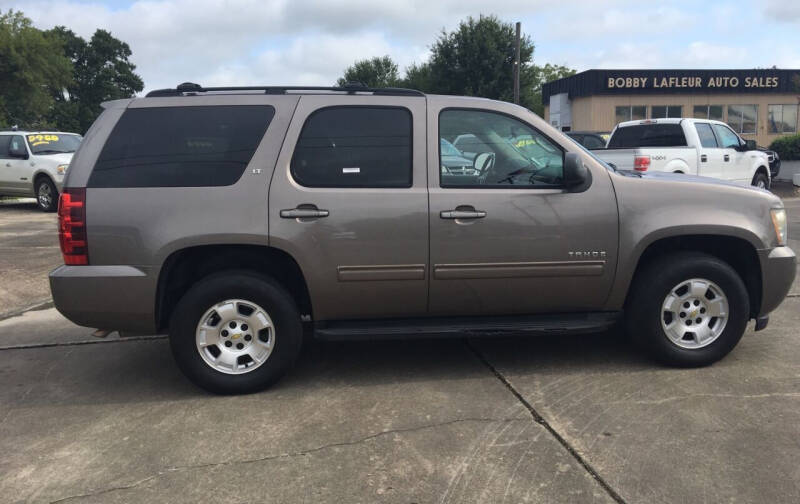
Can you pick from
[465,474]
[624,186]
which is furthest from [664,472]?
[624,186]

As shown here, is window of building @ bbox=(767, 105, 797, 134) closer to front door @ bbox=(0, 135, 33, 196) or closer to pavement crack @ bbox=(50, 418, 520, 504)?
front door @ bbox=(0, 135, 33, 196)

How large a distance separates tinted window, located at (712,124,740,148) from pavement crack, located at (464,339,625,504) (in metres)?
9.84

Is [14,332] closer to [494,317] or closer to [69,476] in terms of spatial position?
[69,476]

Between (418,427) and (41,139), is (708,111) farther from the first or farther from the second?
(418,427)

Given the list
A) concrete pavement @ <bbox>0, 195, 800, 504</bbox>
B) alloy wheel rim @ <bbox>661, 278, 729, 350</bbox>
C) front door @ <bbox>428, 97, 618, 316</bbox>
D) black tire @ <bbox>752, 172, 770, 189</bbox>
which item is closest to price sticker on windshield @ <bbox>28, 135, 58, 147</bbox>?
concrete pavement @ <bbox>0, 195, 800, 504</bbox>

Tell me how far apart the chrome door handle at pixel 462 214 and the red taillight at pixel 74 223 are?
2.16 meters

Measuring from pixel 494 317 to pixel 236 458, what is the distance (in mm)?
1909

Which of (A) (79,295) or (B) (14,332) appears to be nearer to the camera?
(A) (79,295)

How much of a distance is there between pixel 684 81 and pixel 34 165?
31.3 meters

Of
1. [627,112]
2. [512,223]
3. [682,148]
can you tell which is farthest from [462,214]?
[627,112]

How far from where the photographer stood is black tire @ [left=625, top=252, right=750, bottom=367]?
4.26 meters

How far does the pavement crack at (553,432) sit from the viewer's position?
2898mm

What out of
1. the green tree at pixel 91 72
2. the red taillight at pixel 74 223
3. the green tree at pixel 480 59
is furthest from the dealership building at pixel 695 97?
the green tree at pixel 91 72

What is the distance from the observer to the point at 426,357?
4.77m
